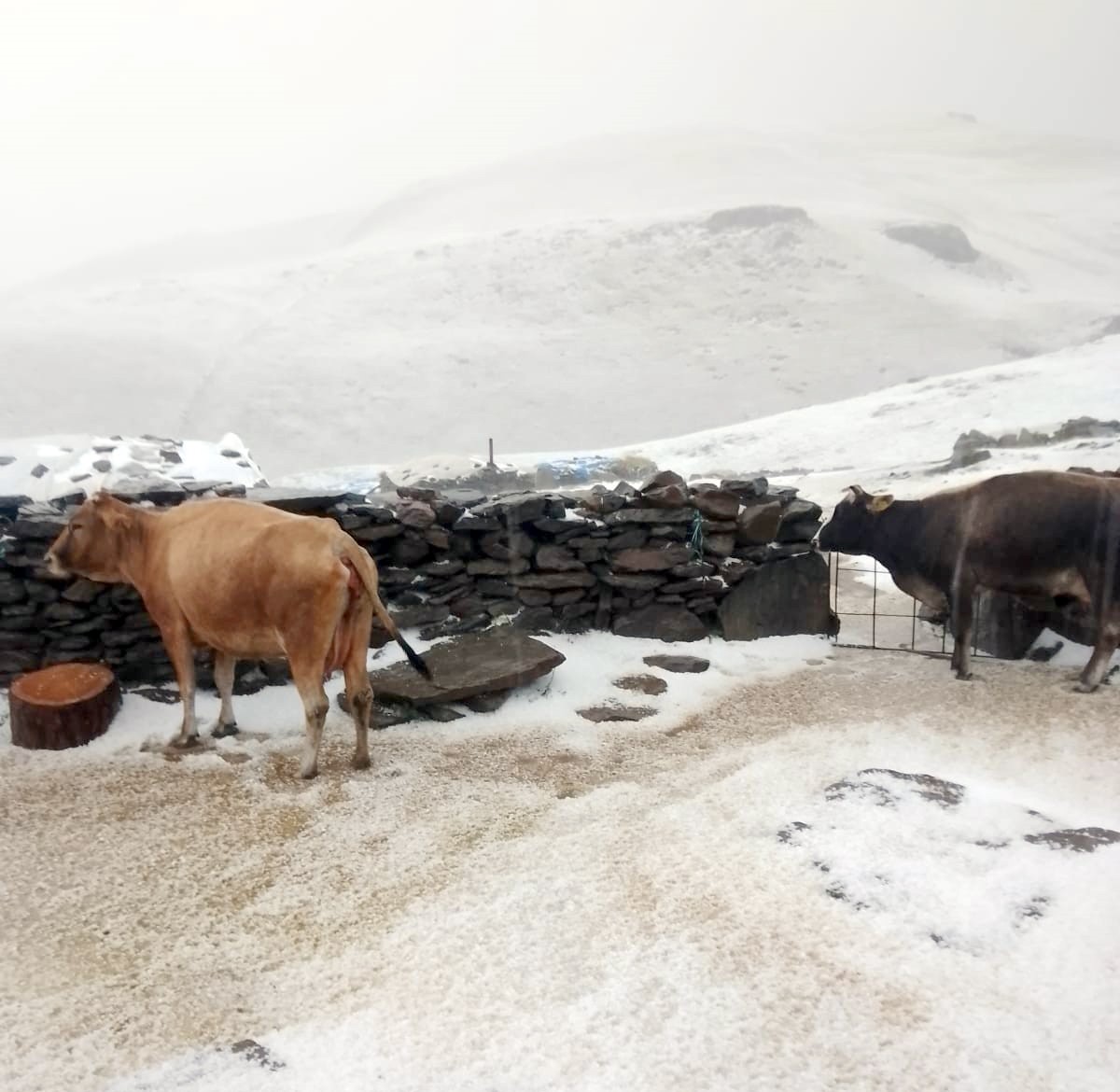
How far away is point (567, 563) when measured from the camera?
8.01m

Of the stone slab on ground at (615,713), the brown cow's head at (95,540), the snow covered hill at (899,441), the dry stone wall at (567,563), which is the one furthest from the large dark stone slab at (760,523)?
the snow covered hill at (899,441)

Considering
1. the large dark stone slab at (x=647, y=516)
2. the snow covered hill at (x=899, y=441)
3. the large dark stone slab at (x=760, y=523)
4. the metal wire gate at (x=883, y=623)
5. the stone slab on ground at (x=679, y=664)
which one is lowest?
the snow covered hill at (x=899, y=441)

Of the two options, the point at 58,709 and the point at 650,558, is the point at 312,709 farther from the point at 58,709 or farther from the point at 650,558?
the point at 650,558

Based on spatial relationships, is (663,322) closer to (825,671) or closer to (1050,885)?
(825,671)

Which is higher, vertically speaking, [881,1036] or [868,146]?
[868,146]

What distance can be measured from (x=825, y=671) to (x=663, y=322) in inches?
1459

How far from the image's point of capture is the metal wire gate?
28.1ft

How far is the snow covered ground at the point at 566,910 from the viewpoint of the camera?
133 inches

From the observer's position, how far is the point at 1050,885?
14.0 ft

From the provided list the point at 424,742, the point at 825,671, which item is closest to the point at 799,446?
the point at 825,671

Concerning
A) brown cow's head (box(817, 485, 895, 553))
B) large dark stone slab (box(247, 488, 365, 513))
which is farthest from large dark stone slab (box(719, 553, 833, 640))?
large dark stone slab (box(247, 488, 365, 513))

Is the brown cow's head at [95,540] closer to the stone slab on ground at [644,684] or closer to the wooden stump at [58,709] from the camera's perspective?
the wooden stump at [58,709]

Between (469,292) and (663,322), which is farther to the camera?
(469,292)

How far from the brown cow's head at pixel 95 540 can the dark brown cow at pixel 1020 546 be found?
5893 mm
